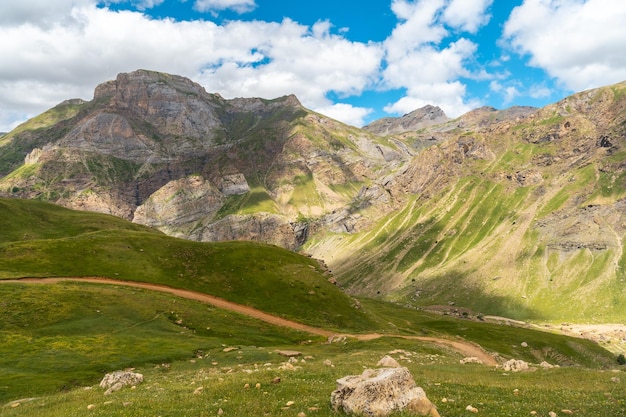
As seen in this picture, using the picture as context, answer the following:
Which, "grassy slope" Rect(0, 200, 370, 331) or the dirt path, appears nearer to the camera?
the dirt path

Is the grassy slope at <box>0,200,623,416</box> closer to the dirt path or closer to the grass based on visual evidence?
the grass

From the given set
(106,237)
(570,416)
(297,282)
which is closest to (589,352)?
(297,282)

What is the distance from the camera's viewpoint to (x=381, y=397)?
18.5 meters

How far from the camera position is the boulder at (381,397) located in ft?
59.2

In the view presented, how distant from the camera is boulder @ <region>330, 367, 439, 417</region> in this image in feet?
59.2

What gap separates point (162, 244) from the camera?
373 ft

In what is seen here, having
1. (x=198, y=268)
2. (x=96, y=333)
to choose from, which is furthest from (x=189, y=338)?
(x=198, y=268)

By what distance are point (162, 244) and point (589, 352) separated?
460 feet

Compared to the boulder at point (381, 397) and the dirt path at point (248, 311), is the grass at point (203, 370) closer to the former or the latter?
the boulder at point (381, 397)

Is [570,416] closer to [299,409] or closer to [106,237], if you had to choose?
[299,409]

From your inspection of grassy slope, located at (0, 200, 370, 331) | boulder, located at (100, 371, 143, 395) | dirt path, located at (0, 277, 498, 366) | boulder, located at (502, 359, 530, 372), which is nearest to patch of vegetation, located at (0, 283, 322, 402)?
dirt path, located at (0, 277, 498, 366)

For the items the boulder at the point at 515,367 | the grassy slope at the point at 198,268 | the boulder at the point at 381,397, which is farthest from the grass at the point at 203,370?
the grassy slope at the point at 198,268

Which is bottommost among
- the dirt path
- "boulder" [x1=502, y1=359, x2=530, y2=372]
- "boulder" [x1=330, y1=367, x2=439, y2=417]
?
the dirt path

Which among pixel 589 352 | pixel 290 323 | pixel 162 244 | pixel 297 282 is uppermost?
pixel 162 244
